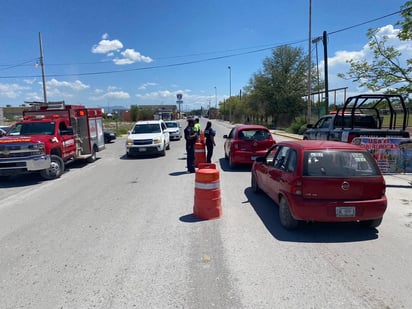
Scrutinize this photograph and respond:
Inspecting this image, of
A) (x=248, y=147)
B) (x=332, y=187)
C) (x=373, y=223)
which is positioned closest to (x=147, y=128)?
(x=248, y=147)

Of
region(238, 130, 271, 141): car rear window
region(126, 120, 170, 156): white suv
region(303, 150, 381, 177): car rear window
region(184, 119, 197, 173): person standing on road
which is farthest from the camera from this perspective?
region(126, 120, 170, 156): white suv

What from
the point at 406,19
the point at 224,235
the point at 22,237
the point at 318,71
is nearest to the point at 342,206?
the point at 224,235

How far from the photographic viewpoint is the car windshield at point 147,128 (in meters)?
16.8

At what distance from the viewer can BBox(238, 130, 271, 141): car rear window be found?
11.1m

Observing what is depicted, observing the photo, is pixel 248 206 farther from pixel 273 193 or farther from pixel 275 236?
pixel 275 236

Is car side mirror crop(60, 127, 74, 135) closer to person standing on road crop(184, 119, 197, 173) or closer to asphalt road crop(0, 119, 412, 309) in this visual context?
person standing on road crop(184, 119, 197, 173)

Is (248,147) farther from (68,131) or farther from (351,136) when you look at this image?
(68,131)

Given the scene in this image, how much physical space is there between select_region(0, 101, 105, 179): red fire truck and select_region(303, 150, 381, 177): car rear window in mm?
8277

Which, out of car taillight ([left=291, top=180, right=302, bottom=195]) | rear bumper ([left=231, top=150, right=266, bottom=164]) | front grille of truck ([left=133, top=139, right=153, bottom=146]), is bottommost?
rear bumper ([left=231, top=150, right=266, bottom=164])

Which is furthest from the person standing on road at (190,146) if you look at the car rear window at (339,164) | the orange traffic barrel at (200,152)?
the car rear window at (339,164)

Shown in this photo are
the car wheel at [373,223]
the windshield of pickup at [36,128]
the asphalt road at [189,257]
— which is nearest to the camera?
the asphalt road at [189,257]

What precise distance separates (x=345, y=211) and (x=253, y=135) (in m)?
6.55

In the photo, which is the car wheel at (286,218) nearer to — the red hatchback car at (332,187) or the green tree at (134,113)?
the red hatchback car at (332,187)

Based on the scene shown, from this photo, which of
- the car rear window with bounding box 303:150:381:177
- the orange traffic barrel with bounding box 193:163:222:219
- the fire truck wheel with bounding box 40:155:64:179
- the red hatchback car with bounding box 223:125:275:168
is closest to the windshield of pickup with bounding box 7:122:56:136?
the fire truck wheel with bounding box 40:155:64:179
